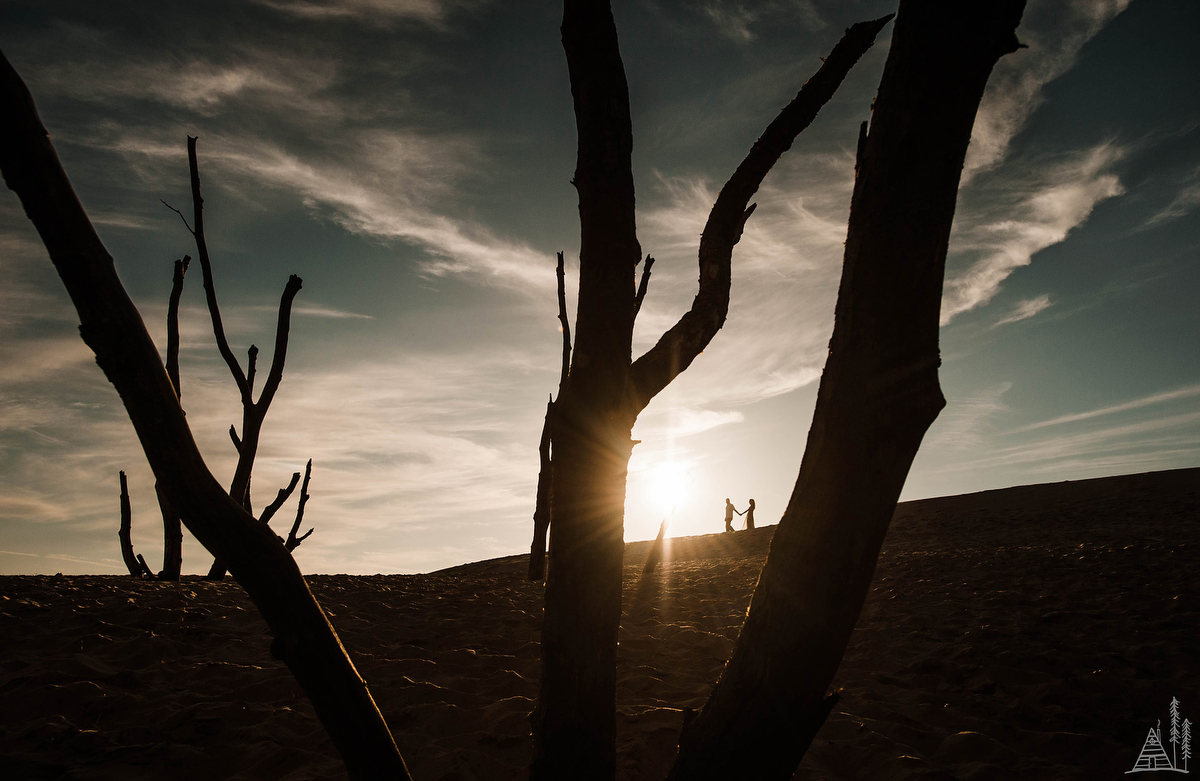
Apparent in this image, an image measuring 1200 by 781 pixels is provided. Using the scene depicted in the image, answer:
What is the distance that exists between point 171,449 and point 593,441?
130cm

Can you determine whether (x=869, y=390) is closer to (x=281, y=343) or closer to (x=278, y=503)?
(x=281, y=343)

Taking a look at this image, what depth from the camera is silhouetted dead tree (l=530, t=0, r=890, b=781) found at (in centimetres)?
197

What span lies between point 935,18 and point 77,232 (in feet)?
7.74

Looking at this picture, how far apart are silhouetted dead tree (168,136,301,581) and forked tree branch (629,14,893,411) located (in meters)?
6.22

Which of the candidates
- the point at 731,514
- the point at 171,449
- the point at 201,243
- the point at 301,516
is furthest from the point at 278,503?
the point at 731,514

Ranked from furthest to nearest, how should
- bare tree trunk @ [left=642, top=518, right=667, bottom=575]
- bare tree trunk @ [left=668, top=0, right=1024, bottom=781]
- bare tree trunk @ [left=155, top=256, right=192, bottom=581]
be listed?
bare tree trunk @ [left=642, top=518, right=667, bottom=575], bare tree trunk @ [left=155, top=256, right=192, bottom=581], bare tree trunk @ [left=668, top=0, right=1024, bottom=781]

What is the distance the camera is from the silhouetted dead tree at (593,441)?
197 cm

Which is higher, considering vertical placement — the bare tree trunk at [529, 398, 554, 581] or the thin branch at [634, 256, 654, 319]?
the thin branch at [634, 256, 654, 319]

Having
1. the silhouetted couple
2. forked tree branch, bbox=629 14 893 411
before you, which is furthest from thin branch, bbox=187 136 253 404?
the silhouetted couple

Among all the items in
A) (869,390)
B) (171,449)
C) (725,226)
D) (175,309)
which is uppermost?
(175,309)

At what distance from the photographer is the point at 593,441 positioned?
6.77ft

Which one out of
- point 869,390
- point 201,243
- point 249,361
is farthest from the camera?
point 249,361


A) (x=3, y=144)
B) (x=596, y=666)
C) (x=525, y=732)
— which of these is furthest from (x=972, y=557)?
(x=3, y=144)

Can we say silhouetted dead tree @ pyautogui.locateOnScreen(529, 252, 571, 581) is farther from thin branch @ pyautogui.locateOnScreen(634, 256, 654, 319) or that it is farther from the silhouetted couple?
the silhouetted couple
